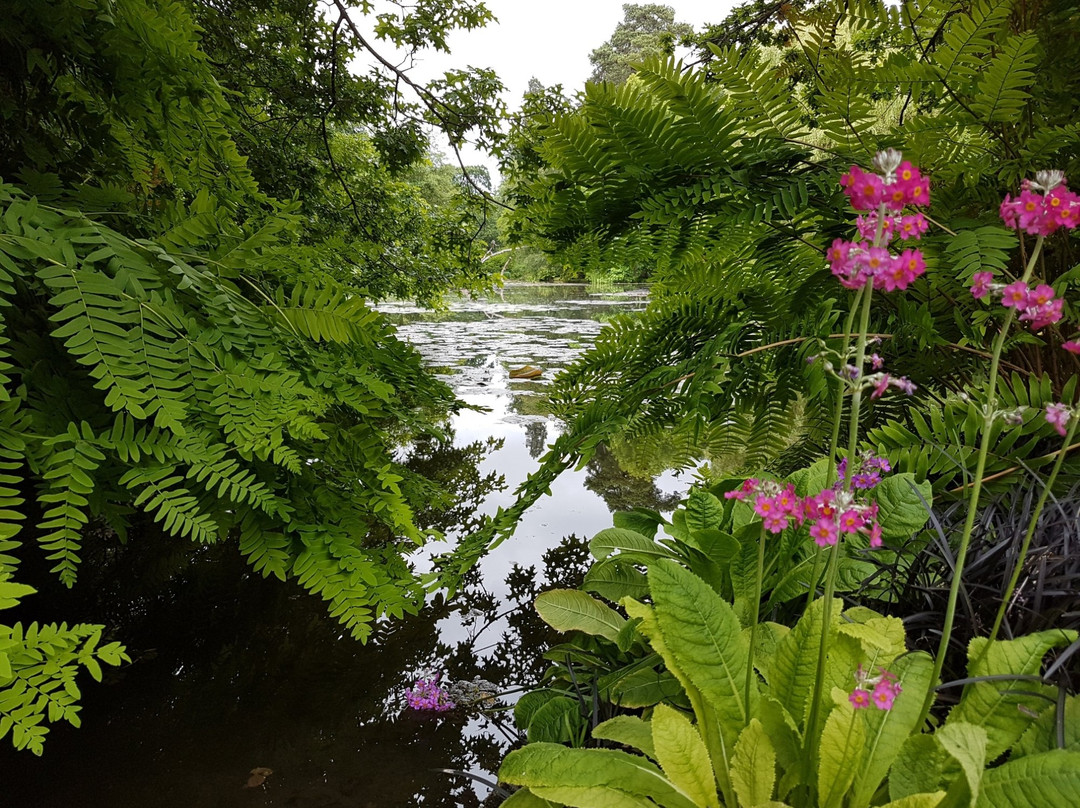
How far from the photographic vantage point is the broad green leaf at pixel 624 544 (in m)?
1.34

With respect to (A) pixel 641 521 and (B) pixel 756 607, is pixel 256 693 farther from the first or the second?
(B) pixel 756 607

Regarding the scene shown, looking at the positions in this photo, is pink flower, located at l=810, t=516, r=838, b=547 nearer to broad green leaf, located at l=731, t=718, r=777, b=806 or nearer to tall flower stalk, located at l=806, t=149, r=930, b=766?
tall flower stalk, located at l=806, t=149, r=930, b=766

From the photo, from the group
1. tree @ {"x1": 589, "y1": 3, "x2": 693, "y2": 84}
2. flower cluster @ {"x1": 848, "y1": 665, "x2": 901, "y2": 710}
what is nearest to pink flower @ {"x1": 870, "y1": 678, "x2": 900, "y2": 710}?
flower cluster @ {"x1": 848, "y1": 665, "x2": 901, "y2": 710}

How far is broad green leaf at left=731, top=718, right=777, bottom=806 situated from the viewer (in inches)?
28.2

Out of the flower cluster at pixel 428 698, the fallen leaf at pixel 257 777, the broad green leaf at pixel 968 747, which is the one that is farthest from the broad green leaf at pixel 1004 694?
the fallen leaf at pixel 257 777

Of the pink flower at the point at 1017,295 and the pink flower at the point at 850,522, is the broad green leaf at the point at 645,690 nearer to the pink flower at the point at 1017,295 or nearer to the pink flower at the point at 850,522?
the pink flower at the point at 850,522

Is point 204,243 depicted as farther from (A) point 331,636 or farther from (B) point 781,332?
(A) point 331,636

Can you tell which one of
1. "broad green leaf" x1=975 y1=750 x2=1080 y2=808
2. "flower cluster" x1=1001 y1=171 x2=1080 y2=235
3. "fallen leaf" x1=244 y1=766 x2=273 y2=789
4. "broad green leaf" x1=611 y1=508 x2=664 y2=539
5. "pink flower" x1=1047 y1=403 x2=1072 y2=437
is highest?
"flower cluster" x1=1001 y1=171 x2=1080 y2=235

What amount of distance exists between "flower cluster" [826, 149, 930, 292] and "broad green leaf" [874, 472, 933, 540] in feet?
2.38

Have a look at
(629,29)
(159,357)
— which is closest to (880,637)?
(159,357)

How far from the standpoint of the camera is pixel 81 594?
1.69 metres

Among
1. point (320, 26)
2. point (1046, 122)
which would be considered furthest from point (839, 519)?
point (320, 26)

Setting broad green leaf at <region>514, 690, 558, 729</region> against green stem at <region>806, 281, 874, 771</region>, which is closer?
green stem at <region>806, 281, 874, 771</region>

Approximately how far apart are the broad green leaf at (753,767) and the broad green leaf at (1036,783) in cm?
23
